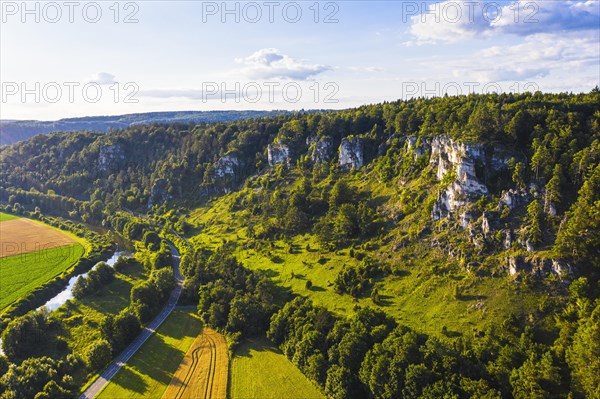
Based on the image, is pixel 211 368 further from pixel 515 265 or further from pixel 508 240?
pixel 508 240

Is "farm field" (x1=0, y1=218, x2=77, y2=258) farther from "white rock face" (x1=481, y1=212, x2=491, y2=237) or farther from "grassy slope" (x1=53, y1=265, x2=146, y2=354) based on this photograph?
"white rock face" (x1=481, y1=212, x2=491, y2=237)

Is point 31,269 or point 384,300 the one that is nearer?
point 384,300

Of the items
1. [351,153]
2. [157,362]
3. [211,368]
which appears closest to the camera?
[211,368]

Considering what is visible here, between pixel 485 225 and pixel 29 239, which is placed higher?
pixel 485 225

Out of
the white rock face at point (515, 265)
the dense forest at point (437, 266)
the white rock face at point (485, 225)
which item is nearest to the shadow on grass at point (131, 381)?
the dense forest at point (437, 266)

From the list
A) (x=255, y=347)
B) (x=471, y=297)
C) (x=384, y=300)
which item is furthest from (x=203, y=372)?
(x=471, y=297)

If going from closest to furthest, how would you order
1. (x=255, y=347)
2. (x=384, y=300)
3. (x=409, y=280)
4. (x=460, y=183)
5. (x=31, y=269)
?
(x=255, y=347) → (x=384, y=300) → (x=409, y=280) → (x=460, y=183) → (x=31, y=269)

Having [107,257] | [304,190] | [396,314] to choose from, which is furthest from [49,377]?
[304,190]
